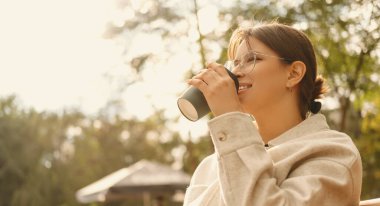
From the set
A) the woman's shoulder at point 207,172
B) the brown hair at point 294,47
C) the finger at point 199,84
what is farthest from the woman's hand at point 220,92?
the woman's shoulder at point 207,172

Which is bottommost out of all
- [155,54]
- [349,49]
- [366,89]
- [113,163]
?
[113,163]

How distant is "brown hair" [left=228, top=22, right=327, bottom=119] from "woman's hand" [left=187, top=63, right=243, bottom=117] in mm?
218

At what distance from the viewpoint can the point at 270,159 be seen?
4.82 feet

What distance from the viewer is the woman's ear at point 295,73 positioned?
1.71m

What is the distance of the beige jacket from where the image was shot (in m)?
1.42

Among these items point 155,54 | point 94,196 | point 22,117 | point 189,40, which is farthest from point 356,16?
point 22,117

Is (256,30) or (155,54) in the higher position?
(155,54)

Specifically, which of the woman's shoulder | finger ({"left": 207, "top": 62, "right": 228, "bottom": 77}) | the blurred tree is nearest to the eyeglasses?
finger ({"left": 207, "top": 62, "right": 228, "bottom": 77})

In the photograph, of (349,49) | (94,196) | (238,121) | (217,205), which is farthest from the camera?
(94,196)

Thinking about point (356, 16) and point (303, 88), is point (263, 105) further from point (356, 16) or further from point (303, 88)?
point (356, 16)

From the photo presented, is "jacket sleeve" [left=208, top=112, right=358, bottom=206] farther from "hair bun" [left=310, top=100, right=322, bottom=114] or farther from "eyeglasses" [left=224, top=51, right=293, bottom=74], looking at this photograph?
"hair bun" [left=310, top=100, right=322, bottom=114]

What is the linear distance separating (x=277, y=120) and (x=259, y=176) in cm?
34

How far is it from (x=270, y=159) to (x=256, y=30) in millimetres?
461

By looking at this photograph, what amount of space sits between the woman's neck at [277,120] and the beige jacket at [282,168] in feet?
0.42
